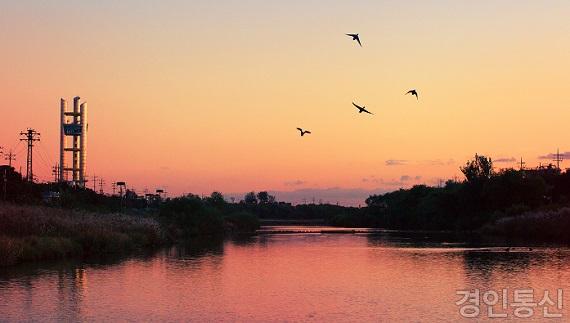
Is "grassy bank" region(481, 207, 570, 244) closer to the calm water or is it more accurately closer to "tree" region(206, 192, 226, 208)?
the calm water

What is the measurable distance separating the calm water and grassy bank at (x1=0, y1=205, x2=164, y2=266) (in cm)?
248

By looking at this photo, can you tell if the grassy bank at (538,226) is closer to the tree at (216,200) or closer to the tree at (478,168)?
the tree at (478,168)

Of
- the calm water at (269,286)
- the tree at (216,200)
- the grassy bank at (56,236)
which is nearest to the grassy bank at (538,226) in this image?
the calm water at (269,286)

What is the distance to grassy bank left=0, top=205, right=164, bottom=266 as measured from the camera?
148 ft

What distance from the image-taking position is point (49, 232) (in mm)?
52531

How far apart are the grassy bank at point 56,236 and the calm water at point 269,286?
2.48 metres

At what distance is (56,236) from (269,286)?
952 inches

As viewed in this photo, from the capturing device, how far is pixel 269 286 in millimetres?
35312

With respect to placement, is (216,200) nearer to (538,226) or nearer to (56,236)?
(538,226)

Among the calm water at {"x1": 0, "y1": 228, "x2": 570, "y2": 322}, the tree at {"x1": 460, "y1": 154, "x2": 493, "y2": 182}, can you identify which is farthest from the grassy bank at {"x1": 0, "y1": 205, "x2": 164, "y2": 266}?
the tree at {"x1": 460, "y1": 154, "x2": 493, "y2": 182}

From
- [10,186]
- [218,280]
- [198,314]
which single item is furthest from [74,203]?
[198,314]

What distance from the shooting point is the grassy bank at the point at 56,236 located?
4509 cm

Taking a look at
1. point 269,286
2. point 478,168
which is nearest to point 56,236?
point 269,286

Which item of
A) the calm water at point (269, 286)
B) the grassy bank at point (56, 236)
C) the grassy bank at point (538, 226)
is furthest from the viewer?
the grassy bank at point (538, 226)
